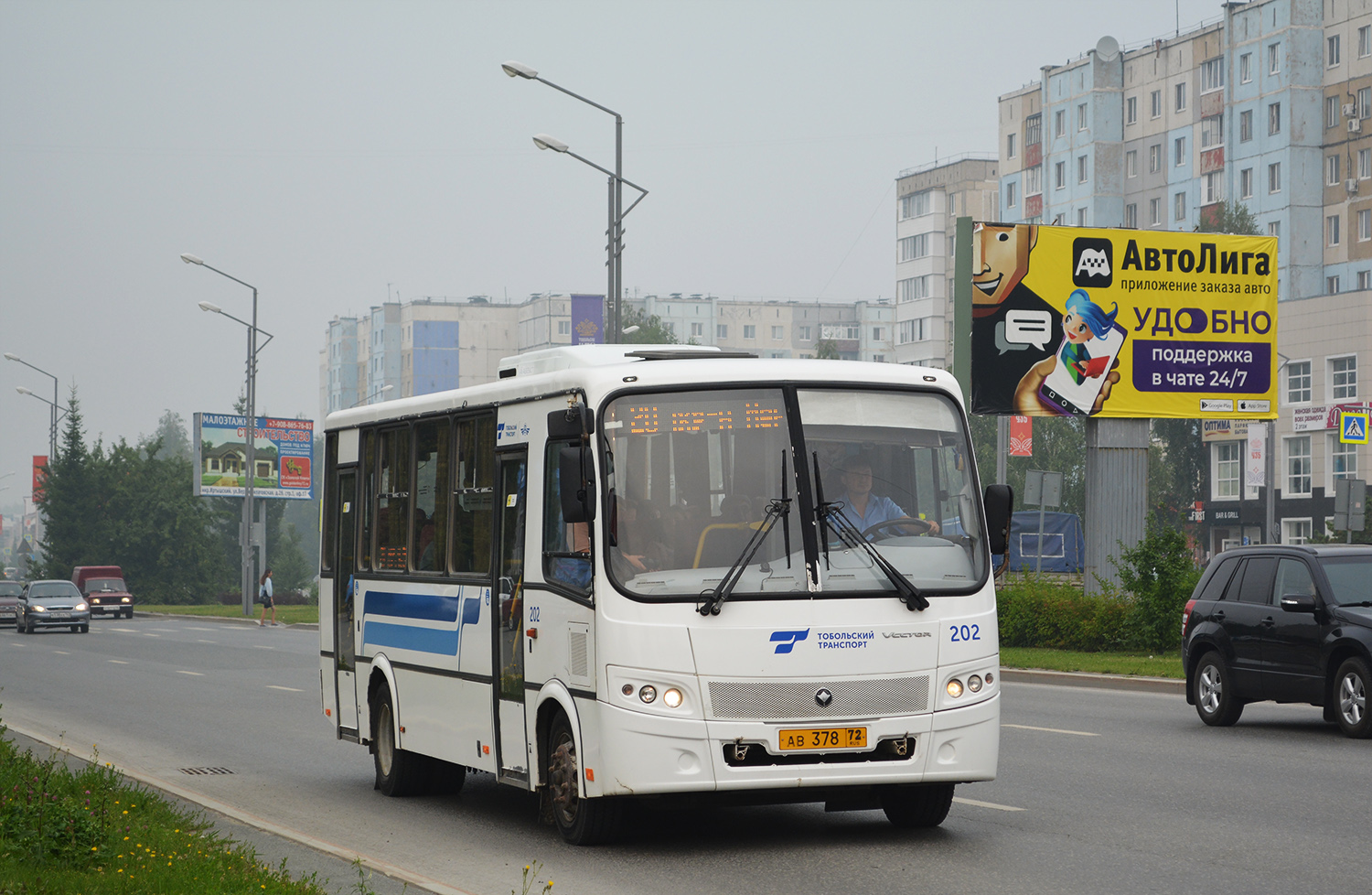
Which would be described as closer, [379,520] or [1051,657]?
[379,520]

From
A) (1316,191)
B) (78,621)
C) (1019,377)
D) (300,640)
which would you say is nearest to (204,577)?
(78,621)

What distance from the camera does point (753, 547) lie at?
9.55 metres

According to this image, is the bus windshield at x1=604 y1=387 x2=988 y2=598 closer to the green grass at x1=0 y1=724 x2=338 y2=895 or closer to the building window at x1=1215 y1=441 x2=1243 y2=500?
the green grass at x1=0 y1=724 x2=338 y2=895

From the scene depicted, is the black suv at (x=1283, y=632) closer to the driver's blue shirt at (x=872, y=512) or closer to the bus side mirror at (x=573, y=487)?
the driver's blue shirt at (x=872, y=512)

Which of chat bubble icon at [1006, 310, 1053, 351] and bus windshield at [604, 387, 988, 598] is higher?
chat bubble icon at [1006, 310, 1053, 351]

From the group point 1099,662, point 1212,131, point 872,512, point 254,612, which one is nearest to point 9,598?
point 254,612

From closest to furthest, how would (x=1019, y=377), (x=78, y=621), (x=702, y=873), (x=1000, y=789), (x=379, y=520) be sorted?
(x=702, y=873) < (x=1000, y=789) < (x=379, y=520) < (x=1019, y=377) < (x=78, y=621)

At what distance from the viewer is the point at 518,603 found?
10.7 metres

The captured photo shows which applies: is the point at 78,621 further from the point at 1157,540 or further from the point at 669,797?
the point at 669,797

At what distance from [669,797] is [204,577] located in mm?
85701

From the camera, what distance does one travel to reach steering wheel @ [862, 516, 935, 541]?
976 centimetres

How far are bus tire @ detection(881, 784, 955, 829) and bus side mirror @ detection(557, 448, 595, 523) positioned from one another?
7.71 feet

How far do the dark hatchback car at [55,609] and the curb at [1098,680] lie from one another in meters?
31.9

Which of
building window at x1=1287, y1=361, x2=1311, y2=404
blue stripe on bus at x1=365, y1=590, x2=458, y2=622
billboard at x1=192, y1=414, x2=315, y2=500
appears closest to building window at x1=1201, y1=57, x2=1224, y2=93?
building window at x1=1287, y1=361, x2=1311, y2=404
